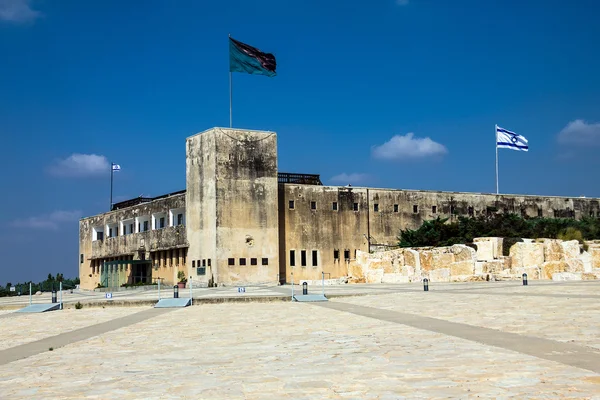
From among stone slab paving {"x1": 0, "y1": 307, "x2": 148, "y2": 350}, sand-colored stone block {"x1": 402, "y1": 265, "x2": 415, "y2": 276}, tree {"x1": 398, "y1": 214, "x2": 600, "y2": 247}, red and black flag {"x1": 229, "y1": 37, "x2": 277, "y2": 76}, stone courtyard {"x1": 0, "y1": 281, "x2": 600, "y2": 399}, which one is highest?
red and black flag {"x1": 229, "y1": 37, "x2": 277, "y2": 76}

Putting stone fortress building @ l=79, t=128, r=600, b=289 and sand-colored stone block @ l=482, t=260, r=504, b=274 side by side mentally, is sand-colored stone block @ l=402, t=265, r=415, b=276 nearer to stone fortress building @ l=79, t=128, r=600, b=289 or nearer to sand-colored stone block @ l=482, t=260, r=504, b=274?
sand-colored stone block @ l=482, t=260, r=504, b=274

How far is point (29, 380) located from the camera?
9.25 m

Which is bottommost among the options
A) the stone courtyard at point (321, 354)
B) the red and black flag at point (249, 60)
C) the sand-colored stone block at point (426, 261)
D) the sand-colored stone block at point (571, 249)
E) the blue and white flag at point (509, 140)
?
the stone courtyard at point (321, 354)

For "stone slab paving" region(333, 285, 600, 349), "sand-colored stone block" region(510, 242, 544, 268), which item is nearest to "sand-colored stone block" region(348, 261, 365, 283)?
"sand-colored stone block" region(510, 242, 544, 268)

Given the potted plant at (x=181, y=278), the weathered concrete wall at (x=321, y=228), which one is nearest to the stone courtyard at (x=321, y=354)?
the potted plant at (x=181, y=278)

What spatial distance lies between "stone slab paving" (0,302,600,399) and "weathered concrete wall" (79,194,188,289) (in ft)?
124

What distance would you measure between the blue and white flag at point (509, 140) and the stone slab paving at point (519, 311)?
31764 millimetres

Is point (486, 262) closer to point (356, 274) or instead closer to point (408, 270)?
point (408, 270)

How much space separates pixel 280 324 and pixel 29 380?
776 cm

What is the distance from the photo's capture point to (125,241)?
6000cm

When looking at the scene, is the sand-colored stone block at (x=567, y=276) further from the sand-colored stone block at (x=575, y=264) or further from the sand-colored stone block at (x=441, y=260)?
the sand-colored stone block at (x=441, y=260)

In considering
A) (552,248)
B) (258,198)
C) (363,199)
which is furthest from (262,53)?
(552,248)

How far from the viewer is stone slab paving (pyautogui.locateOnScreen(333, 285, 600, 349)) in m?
12.8

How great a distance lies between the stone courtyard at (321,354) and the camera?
7.93 m
